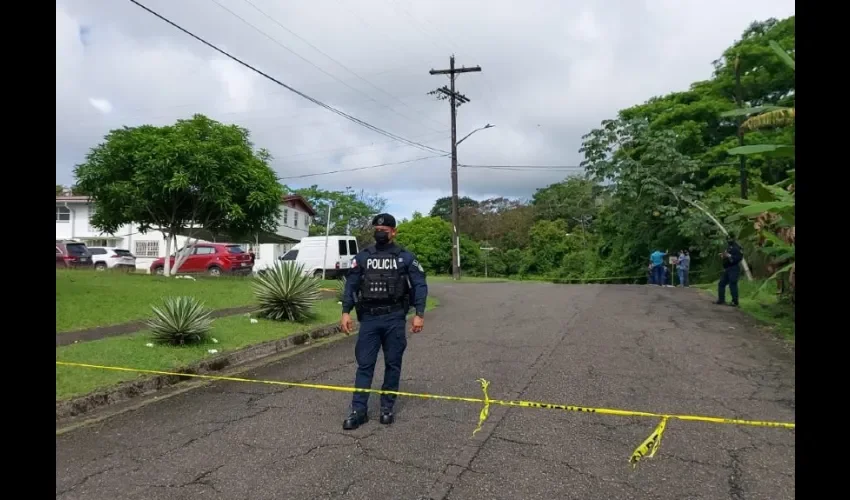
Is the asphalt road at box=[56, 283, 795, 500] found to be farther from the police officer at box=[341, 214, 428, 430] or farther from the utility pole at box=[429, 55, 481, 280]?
the utility pole at box=[429, 55, 481, 280]

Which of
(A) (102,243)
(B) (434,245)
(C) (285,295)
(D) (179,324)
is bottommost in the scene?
(D) (179,324)

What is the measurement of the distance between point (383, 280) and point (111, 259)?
33294mm

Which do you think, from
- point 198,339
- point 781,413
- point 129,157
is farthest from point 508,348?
point 129,157

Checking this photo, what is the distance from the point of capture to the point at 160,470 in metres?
4.33

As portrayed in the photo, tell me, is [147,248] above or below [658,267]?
above

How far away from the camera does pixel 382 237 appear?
5.59 metres

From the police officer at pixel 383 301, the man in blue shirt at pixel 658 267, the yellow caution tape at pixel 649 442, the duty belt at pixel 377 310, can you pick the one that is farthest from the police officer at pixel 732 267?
the duty belt at pixel 377 310

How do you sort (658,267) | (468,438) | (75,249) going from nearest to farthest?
(468,438), (658,267), (75,249)

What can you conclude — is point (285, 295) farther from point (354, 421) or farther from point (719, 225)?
point (719, 225)

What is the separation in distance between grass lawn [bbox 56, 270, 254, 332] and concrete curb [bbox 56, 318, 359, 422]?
2240 mm

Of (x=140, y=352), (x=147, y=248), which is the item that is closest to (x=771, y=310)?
(x=140, y=352)

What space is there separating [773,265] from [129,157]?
1942cm

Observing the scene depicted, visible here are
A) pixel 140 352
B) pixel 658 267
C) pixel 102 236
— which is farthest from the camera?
pixel 102 236
